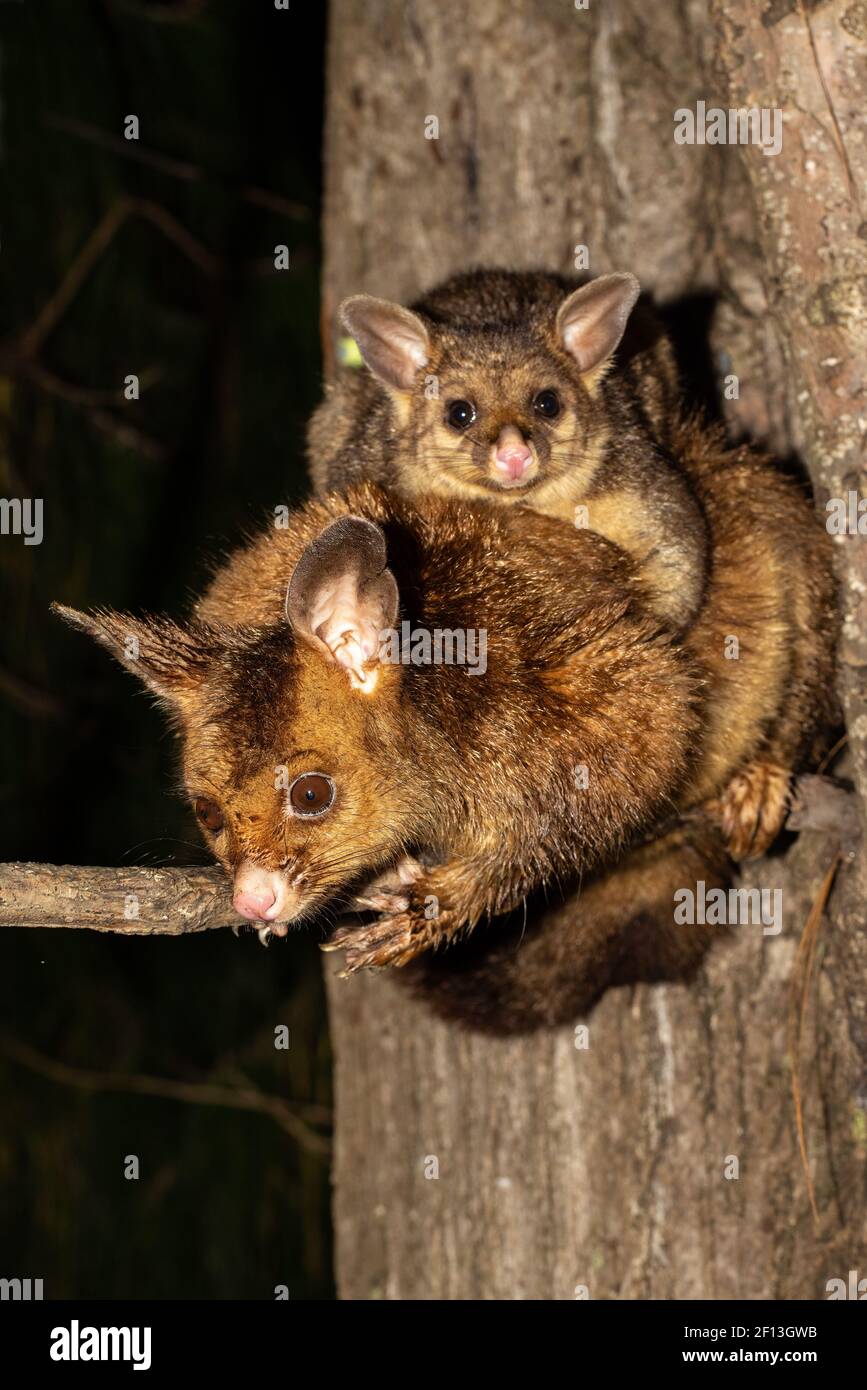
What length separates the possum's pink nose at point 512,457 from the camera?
10.9 feet

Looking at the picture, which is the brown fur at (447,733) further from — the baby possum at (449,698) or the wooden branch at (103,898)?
the wooden branch at (103,898)

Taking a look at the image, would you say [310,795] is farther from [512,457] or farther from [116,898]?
[512,457]

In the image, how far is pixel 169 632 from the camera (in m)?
2.73

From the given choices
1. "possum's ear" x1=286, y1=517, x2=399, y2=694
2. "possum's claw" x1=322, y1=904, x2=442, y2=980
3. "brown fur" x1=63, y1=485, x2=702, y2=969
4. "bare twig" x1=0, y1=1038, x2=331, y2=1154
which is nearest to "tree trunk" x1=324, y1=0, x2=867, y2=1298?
"brown fur" x1=63, y1=485, x2=702, y2=969

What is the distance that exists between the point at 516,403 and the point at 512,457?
0.41 meters

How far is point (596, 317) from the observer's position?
343 cm

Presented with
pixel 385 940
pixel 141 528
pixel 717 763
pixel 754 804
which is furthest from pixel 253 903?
pixel 141 528

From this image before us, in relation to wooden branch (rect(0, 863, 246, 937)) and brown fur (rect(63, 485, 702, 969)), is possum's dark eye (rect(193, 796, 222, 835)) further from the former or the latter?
wooden branch (rect(0, 863, 246, 937))

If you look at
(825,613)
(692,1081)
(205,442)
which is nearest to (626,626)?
(825,613)

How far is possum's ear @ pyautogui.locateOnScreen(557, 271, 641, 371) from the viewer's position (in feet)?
10.9

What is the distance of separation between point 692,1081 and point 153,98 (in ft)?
13.2

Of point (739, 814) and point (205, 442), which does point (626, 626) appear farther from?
point (205, 442)

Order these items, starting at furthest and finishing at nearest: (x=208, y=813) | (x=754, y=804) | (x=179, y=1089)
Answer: (x=179, y=1089) < (x=754, y=804) < (x=208, y=813)

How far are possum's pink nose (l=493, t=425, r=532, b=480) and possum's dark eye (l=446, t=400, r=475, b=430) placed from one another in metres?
0.32
